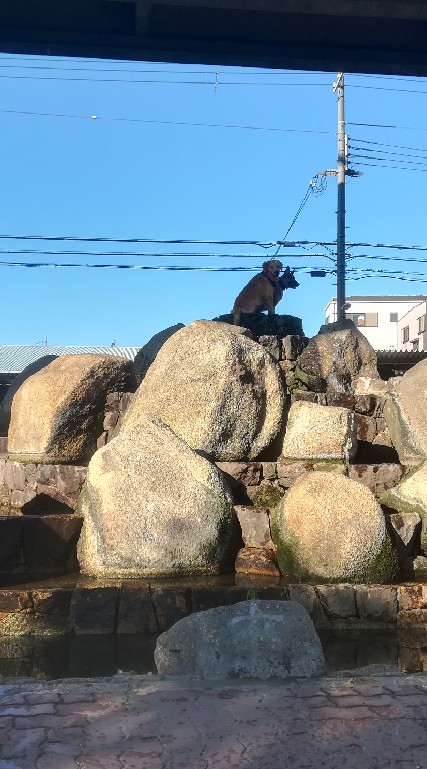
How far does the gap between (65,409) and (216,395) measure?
195 centimetres

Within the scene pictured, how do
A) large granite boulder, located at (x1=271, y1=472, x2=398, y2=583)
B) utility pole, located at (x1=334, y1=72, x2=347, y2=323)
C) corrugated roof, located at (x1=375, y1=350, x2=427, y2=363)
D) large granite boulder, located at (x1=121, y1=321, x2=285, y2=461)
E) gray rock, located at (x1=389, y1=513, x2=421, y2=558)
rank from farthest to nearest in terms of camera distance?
1. utility pole, located at (x1=334, y1=72, x2=347, y2=323)
2. corrugated roof, located at (x1=375, y1=350, x2=427, y2=363)
3. large granite boulder, located at (x1=121, y1=321, x2=285, y2=461)
4. gray rock, located at (x1=389, y1=513, x2=421, y2=558)
5. large granite boulder, located at (x1=271, y1=472, x2=398, y2=583)

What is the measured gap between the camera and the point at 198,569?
619cm

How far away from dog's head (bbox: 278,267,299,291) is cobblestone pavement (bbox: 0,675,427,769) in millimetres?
9091

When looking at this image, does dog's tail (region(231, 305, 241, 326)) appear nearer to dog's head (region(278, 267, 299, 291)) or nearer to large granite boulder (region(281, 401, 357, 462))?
dog's head (region(278, 267, 299, 291))

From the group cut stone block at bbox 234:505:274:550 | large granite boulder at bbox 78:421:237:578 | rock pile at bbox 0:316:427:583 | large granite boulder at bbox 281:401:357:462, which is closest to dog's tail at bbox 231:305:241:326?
rock pile at bbox 0:316:427:583

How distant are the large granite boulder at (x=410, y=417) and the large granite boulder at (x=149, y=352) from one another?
11.0 feet

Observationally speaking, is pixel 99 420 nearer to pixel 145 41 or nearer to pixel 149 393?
pixel 149 393

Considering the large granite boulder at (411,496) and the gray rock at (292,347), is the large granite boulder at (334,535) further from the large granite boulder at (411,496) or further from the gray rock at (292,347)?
the gray rock at (292,347)

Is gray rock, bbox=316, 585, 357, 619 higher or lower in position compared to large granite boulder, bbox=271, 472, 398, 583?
lower

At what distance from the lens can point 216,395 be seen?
774 centimetres

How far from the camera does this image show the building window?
4516 cm

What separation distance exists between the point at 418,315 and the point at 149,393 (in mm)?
32730

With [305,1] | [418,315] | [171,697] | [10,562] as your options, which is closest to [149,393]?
[10,562]

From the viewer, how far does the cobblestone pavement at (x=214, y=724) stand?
2.40 metres
